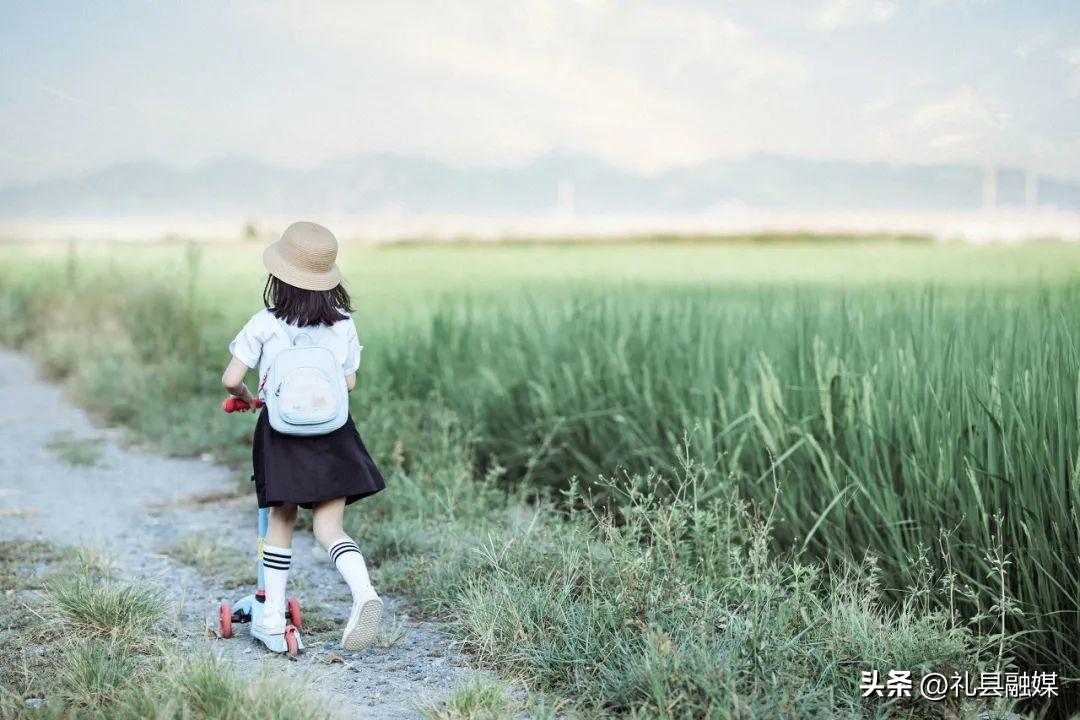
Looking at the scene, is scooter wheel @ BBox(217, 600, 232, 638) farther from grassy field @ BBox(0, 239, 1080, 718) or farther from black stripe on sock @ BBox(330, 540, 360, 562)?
grassy field @ BBox(0, 239, 1080, 718)

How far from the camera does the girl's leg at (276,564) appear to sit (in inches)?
140

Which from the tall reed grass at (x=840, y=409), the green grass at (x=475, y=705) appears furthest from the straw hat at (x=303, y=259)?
the tall reed grass at (x=840, y=409)

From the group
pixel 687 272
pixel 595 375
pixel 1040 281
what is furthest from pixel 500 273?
pixel 1040 281

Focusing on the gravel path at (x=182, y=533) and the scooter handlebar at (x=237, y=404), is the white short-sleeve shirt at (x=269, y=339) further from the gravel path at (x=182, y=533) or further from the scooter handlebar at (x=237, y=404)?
the gravel path at (x=182, y=533)

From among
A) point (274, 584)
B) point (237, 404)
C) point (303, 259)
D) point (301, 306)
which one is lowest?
point (274, 584)

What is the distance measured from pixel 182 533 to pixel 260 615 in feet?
5.89

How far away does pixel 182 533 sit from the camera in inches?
205

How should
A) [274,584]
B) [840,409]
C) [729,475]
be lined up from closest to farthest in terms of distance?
[274,584] < [729,475] < [840,409]

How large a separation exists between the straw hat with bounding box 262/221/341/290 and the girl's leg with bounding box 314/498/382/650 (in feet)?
2.35

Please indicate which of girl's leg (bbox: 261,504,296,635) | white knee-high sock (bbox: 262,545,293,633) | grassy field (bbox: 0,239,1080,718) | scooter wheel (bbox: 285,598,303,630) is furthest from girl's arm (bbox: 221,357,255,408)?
grassy field (bbox: 0,239,1080,718)

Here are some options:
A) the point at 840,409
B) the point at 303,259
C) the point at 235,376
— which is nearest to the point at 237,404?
the point at 235,376

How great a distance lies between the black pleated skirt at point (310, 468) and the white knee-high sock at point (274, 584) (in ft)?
0.61

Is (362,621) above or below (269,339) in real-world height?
below

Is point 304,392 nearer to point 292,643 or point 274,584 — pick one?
point 274,584
